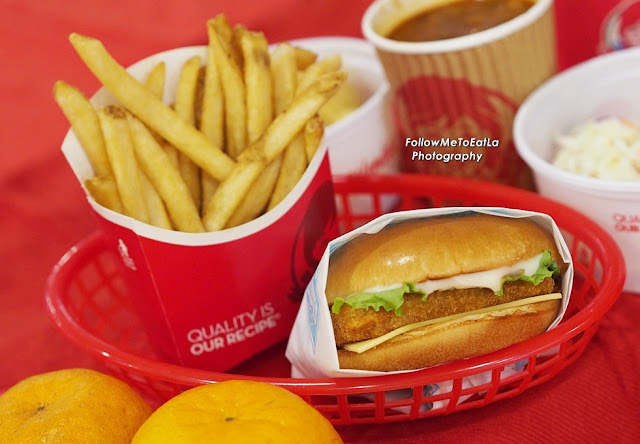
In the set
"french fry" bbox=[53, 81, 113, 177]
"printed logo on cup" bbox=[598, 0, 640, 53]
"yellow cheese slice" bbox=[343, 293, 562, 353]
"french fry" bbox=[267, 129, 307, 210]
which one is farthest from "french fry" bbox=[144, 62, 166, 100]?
"printed logo on cup" bbox=[598, 0, 640, 53]

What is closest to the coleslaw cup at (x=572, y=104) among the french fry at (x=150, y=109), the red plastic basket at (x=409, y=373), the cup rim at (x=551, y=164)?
the cup rim at (x=551, y=164)

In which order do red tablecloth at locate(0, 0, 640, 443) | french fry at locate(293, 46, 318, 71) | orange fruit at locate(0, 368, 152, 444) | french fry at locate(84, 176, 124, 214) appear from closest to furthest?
orange fruit at locate(0, 368, 152, 444)
french fry at locate(84, 176, 124, 214)
french fry at locate(293, 46, 318, 71)
red tablecloth at locate(0, 0, 640, 443)

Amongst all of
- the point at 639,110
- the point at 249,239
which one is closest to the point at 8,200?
the point at 249,239

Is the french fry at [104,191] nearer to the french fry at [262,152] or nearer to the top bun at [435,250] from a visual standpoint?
the french fry at [262,152]

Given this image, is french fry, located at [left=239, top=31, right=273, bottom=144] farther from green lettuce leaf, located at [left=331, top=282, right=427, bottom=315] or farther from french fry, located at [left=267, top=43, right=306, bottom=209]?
green lettuce leaf, located at [left=331, top=282, right=427, bottom=315]

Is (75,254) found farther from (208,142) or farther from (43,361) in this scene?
(208,142)
